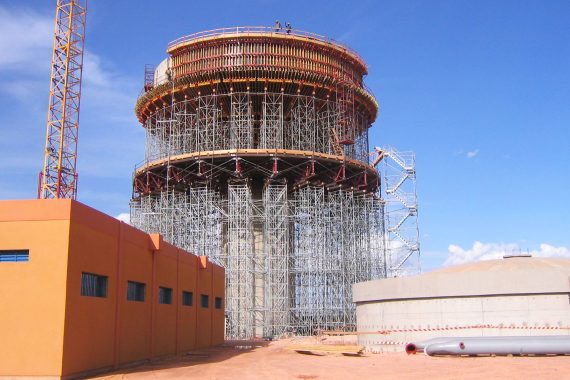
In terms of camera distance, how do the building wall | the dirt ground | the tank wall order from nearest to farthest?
the building wall, the dirt ground, the tank wall

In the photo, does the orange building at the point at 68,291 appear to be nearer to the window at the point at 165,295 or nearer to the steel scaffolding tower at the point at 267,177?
the window at the point at 165,295

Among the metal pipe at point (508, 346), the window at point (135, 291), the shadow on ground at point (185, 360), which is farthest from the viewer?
the window at point (135, 291)

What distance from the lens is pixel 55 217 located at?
22.4 m

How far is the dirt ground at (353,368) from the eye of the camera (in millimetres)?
22219

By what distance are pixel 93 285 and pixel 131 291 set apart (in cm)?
401

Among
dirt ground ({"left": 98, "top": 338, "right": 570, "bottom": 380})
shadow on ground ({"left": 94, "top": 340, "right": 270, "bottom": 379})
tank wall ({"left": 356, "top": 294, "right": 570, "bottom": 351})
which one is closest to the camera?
dirt ground ({"left": 98, "top": 338, "right": 570, "bottom": 380})

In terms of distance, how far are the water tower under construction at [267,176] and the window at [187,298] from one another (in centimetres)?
950

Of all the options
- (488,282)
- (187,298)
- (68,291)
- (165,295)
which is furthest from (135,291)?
(488,282)

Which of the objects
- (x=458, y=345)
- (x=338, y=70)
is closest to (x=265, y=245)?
(x=338, y=70)

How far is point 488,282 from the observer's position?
3250 cm

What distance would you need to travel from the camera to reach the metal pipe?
27.1 metres

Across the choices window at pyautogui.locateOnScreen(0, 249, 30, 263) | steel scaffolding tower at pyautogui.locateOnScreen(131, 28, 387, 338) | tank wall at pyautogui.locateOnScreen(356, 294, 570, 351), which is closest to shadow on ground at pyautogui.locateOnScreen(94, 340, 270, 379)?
window at pyautogui.locateOnScreen(0, 249, 30, 263)

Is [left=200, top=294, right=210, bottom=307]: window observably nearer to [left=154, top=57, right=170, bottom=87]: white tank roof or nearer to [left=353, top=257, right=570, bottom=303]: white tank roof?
[left=353, top=257, right=570, bottom=303]: white tank roof

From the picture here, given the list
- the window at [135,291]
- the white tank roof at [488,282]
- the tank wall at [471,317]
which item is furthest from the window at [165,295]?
the tank wall at [471,317]
